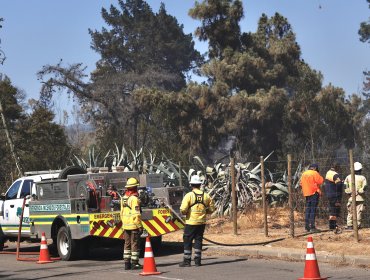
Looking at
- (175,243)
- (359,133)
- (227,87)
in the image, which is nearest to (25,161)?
(227,87)

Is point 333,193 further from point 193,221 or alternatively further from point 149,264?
point 149,264

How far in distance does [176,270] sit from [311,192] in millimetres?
5361

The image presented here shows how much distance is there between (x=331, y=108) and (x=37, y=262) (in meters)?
26.6

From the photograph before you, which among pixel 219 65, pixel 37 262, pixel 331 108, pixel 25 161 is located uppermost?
pixel 219 65

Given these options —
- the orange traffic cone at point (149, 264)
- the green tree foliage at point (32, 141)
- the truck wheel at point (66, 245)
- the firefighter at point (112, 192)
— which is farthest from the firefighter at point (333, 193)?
the green tree foliage at point (32, 141)

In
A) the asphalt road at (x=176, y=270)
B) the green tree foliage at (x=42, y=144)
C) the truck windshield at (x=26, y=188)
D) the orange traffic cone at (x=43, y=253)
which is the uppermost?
the green tree foliage at (x=42, y=144)

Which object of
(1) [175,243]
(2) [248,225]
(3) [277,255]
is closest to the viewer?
(3) [277,255]

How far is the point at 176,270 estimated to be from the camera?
44.9 feet

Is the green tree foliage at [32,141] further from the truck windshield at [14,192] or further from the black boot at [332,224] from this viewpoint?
the black boot at [332,224]

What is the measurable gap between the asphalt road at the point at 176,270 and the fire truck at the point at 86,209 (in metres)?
0.62

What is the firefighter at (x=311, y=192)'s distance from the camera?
17.8 metres

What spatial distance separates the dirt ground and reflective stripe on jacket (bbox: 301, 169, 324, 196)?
100 cm

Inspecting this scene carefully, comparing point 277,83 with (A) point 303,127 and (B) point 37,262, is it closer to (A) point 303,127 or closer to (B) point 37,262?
(A) point 303,127

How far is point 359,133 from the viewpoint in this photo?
3984cm
